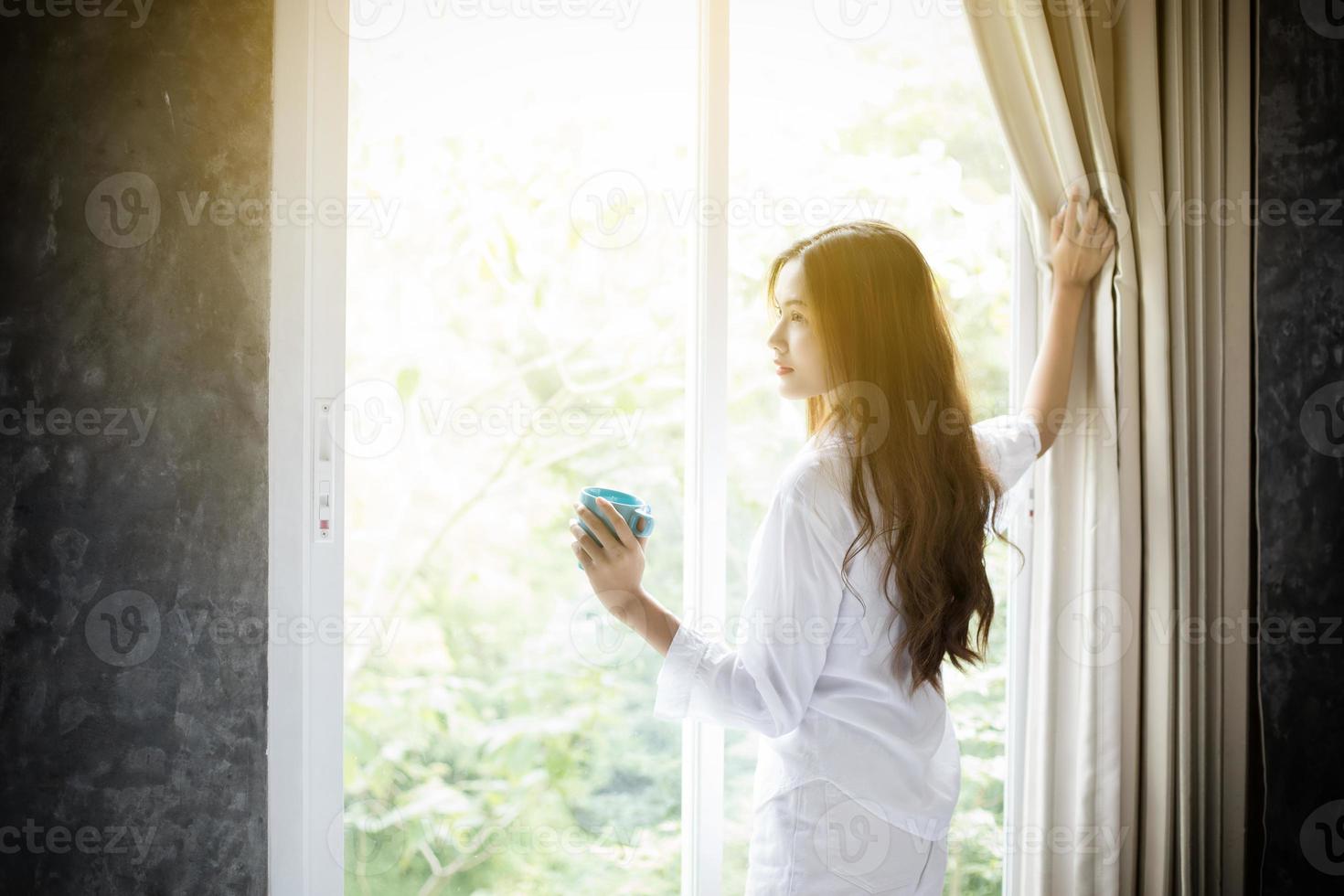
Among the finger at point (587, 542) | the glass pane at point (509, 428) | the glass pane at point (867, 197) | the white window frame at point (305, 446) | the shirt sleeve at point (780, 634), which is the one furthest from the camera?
the glass pane at point (867, 197)

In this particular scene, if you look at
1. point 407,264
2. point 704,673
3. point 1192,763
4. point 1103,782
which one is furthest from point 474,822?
point 1192,763

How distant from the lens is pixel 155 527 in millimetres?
1492

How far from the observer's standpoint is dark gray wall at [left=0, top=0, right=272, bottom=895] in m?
1.43

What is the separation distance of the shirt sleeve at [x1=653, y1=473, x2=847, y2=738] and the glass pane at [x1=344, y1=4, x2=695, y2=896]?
46 cm

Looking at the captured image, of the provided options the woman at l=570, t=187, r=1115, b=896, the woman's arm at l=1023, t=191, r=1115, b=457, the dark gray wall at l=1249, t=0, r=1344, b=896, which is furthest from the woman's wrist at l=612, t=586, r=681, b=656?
the dark gray wall at l=1249, t=0, r=1344, b=896

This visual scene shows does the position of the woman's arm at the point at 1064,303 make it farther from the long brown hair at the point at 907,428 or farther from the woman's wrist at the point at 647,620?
the woman's wrist at the point at 647,620

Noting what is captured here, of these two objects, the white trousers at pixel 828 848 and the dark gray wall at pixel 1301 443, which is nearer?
the white trousers at pixel 828 848

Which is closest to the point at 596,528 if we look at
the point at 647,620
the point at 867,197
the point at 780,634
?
the point at 647,620

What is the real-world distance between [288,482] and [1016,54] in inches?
63.6

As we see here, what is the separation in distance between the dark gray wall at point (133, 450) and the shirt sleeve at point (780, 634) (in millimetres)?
795

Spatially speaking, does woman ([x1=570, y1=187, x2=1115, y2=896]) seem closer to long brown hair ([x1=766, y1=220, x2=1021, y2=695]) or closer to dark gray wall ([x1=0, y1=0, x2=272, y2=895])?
long brown hair ([x1=766, y1=220, x2=1021, y2=695])

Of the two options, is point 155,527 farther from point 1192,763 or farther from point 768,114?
point 1192,763

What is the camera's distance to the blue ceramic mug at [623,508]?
4.66ft

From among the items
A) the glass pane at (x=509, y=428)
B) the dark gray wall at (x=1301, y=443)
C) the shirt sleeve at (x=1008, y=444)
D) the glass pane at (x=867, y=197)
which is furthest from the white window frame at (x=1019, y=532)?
the glass pane at (x=509, y=428)
